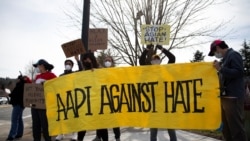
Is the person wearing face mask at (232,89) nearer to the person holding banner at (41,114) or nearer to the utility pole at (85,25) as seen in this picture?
the person holding banner at (41,114)

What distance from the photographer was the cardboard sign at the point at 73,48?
25.6 ft

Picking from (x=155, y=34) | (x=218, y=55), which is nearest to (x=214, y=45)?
(x=218, y=55)

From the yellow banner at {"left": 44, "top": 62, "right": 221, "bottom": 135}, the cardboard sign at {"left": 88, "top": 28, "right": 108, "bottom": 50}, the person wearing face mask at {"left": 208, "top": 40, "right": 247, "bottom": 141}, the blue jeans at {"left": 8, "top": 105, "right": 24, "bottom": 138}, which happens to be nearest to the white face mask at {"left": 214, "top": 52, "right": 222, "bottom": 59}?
the person wearing face mask at {"left": 208, "top": 40, "right": 247, "bottom": 141}

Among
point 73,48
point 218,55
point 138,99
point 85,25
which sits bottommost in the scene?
point 138,99

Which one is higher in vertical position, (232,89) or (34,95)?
(232,89)

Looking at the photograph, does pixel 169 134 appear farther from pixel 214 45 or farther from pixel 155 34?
pixel 214 45

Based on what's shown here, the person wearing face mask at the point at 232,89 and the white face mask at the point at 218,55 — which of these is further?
the white face mask at the point at 218,55

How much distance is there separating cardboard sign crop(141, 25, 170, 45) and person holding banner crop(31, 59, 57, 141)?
1.93 m

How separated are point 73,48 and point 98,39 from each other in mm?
1101

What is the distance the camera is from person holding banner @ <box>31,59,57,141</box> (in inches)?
275

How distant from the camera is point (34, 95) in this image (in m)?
7.41

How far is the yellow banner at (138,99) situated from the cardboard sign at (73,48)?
1.49 metres

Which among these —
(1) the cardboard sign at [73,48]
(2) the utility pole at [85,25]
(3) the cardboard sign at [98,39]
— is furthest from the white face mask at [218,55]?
(2) the utility pole at [85,25]

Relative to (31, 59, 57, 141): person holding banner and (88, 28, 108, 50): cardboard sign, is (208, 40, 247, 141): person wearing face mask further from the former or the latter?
Answer: (88, 28, 108, 50): cardboard sign
